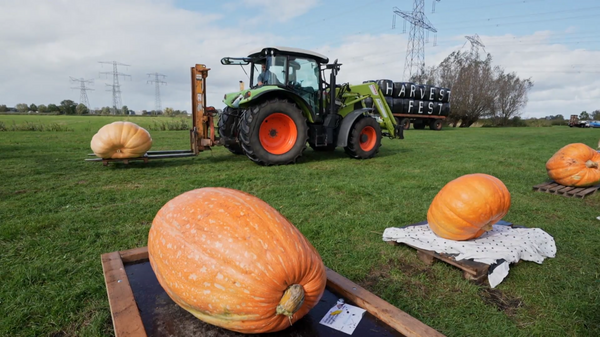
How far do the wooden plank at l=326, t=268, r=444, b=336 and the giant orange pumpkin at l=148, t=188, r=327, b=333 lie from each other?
1.03 ft

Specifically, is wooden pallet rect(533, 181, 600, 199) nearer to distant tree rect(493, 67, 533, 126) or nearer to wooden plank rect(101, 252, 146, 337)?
wooden plank rect(101, 252, 146, 337)

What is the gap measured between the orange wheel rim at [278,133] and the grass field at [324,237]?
1.92ft

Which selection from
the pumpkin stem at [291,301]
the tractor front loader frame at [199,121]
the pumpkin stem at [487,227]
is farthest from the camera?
the tractor front loader frame at [199,121]

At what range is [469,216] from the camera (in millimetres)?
2662

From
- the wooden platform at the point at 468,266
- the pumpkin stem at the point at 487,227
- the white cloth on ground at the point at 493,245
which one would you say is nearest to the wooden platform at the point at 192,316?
the wooden platform at the point at 468,266

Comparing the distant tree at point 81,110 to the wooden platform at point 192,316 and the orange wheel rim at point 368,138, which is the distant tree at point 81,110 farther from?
the wooden platform at point 192,316

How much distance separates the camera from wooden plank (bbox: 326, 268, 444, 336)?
1377 mm

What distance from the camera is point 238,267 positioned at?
1.26 m

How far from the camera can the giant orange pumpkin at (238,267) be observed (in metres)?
1.24

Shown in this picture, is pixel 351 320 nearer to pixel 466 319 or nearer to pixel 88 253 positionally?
pixel 466 319

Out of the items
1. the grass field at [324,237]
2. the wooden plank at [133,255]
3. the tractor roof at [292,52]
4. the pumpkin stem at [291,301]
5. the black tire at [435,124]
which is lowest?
the grass field at [324,237]

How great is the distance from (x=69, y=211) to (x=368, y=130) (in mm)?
6538

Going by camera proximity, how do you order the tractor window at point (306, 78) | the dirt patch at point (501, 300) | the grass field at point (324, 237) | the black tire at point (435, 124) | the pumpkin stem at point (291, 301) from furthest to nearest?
the black tire at point (435, 124) < the tractor window at point (306, 78) < the dirt patch at point (501, 300) < the grass field at point (324, 237) < the pumpkin stem at point (291, 301)

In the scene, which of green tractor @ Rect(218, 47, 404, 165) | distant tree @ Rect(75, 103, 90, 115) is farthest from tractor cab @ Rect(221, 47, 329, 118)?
distant tree @ Rect(75, 103, 90, 115)
